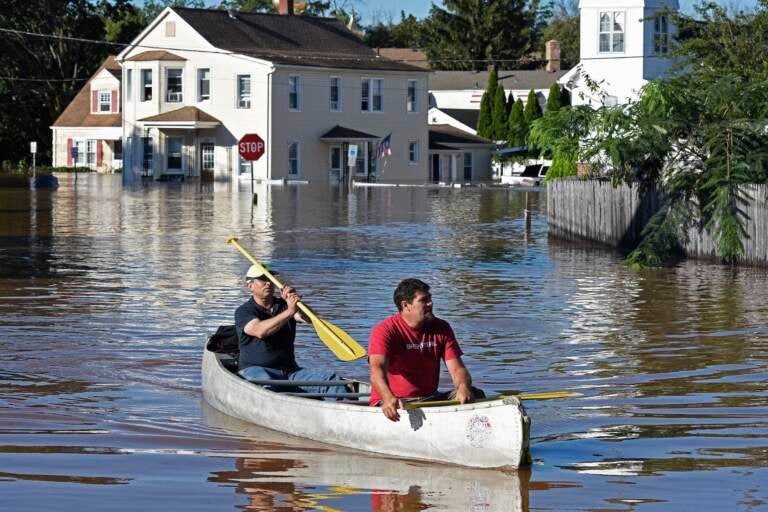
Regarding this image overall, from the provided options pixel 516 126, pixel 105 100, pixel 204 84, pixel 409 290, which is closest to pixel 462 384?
pixel 409 290

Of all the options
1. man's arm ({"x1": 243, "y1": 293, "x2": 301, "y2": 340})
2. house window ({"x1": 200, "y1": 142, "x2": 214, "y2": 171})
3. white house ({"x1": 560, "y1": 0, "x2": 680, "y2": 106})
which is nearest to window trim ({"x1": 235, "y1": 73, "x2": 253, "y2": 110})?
house window ({"x1": 200, "y1": 142, "x2": 214, "y2": 171})

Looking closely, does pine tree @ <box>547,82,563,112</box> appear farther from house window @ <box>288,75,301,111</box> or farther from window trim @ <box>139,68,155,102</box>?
window trim @ <box>139,68,155,102</box>

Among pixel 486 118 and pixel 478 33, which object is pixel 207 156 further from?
pixel 478 33

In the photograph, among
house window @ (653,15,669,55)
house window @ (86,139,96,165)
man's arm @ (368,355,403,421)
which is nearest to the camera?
man's arm @ (368,355,403,421)

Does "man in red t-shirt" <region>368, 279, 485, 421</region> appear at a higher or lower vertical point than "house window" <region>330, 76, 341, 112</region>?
lower

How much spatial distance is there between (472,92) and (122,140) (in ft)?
99.8

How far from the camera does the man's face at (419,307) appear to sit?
1125cm

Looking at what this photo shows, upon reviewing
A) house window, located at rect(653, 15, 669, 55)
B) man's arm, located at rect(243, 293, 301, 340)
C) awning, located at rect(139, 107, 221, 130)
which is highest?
house window, located at rect(653, 15, 669, 55)

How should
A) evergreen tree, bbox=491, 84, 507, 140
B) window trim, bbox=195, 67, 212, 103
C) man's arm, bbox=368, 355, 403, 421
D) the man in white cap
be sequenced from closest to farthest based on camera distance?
man's arm, bbox=368, 355, 403, 421, the man in white cap, window trim, bbox=195, 67, 212, 103, evergreen tree, bbox=491, 84, 507, 140

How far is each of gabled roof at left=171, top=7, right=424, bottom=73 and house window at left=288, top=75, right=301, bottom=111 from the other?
0.88 m

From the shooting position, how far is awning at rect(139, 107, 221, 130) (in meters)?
80.2

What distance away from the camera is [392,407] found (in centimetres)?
1145

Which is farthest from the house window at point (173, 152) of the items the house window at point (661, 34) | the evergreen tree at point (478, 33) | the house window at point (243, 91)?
the evergreen tree at point (478, 33)

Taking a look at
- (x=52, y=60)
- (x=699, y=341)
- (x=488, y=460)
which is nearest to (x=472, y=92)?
(x=52, y=60)
